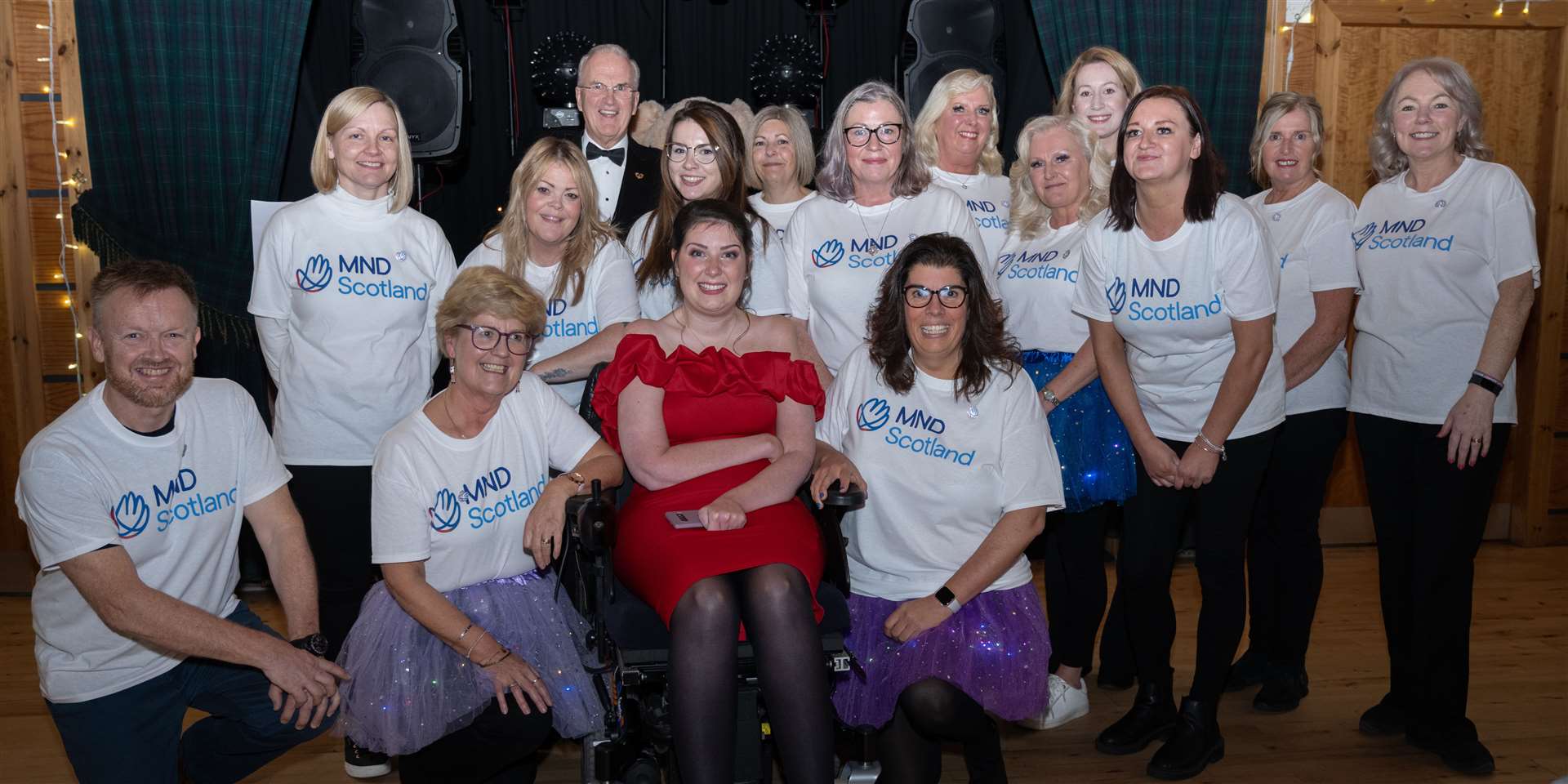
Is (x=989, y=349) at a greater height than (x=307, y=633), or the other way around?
(x=989, y=349)

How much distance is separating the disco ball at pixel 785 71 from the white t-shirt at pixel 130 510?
111 inches

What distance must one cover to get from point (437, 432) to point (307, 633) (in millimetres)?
461

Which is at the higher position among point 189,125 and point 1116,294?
point 189,125

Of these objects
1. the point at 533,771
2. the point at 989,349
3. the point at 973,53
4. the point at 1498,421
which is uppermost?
the point at 973,53

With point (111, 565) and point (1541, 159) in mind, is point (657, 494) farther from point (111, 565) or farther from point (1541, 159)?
point (1541, 159)

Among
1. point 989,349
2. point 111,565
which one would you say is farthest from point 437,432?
point 989,349

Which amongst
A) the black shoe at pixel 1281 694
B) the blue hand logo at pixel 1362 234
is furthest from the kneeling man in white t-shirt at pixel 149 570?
the blue hand logo at pixel 1362 234

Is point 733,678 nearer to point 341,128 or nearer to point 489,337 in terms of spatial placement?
point 489,337

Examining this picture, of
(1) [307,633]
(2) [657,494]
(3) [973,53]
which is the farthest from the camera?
(3) [973,53]

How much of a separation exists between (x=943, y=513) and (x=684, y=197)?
1158mm

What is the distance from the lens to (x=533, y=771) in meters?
2.63

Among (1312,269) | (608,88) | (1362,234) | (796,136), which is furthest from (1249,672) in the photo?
(608,88)

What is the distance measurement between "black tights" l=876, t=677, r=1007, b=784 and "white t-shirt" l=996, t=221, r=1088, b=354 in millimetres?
1097

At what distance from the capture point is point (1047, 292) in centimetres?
309
